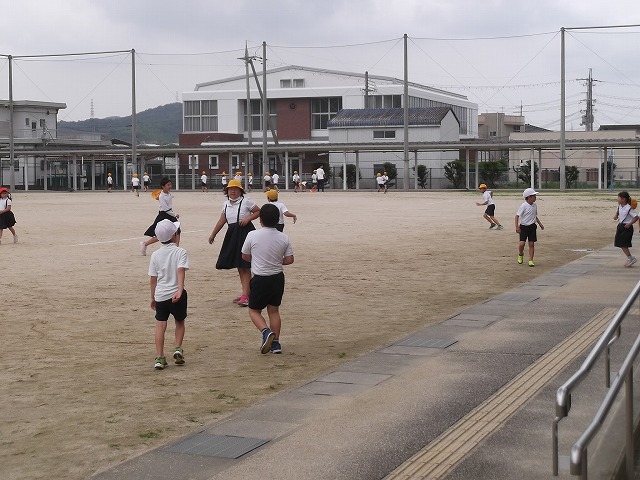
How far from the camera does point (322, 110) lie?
3740 inches

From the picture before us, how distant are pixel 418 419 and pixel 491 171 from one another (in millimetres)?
64170

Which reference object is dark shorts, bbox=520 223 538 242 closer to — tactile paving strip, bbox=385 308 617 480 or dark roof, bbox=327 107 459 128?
tactile paving strip, bbox=385 308 617 480

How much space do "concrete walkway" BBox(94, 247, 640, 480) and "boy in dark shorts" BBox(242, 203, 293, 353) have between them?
108cm

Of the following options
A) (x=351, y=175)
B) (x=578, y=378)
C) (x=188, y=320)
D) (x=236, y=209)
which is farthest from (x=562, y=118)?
(x=578, y=378)

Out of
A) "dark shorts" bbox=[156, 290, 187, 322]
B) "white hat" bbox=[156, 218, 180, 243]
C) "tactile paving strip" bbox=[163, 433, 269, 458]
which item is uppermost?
"white hat" bbox=[156, 218, 180, 243]

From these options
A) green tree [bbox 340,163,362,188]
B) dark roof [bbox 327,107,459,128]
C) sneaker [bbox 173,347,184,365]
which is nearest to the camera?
sneaker [bbox 173,347,184,365]

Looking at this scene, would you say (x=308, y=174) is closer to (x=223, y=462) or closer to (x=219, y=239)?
(x=219, y=239)

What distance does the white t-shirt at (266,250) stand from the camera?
1028 centimetres

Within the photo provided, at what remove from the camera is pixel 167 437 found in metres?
7.32

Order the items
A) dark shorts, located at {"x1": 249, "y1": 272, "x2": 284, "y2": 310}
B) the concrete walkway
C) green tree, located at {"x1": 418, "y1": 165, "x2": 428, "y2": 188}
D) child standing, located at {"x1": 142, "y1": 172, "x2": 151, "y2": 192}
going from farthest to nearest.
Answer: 1. green tree, located at {"x1": 418, "y1": 165, "x2": 428, "y2": 188}
2. child standing, located at {"x1": 142, "y1": 172, "x2": 151, "y2": 192}
3. dark shorts, located at {"x1": 249, "y1": 272, "x2": 284, "y2": 310}
4. the concrete walkway

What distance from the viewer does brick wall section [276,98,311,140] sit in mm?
94688

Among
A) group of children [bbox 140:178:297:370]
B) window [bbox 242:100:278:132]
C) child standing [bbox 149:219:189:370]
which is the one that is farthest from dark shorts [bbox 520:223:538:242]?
window [bbox 242:100:278:132]

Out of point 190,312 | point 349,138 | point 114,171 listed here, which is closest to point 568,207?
point 190,312

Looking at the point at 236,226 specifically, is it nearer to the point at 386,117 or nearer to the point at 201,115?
the point at 386,117
